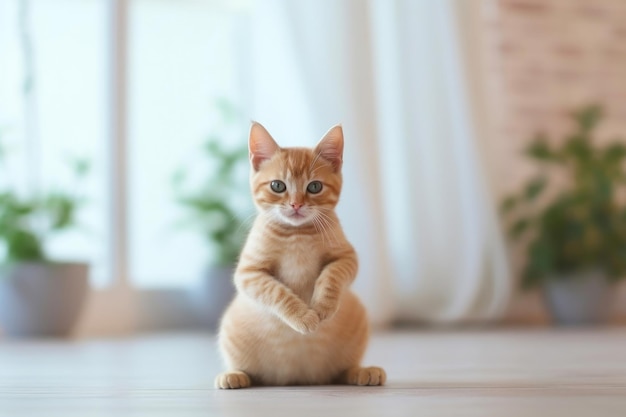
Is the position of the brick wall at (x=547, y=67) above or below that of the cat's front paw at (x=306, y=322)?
above

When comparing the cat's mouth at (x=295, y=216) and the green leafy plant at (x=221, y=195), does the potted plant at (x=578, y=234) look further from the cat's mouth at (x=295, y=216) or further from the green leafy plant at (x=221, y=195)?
the cat's mouth at (x=295, y=216)

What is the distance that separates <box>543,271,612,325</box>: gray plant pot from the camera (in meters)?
3.29

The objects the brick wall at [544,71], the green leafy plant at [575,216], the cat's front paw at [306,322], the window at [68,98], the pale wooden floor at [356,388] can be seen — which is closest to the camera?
the pale wooden floor at [356,388]

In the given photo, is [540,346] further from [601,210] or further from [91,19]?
[91,19]

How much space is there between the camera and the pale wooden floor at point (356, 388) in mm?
999

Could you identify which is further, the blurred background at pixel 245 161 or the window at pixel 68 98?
the window at pixel 68 98

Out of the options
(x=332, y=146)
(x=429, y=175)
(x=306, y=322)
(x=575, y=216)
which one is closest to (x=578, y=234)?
(x=575, y=216)

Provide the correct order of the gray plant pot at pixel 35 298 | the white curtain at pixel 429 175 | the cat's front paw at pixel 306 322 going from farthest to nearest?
1. the white curtain at pixel 429 175
2. the gray plant pot at pixel 35 298
3. the cat's front paw at pixel 306 322

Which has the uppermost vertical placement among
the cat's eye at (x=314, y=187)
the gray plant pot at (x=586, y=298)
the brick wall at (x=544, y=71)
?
the brick wall at (x=544, y=71)

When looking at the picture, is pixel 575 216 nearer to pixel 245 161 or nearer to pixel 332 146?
pixel 245 161

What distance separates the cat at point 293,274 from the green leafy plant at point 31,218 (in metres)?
1.61

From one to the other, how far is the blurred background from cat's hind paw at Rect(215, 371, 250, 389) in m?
1.58

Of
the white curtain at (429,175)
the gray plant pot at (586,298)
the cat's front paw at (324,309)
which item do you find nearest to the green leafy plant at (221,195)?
the white curtain at (429,175)

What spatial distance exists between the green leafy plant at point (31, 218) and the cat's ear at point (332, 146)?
5.58ft
